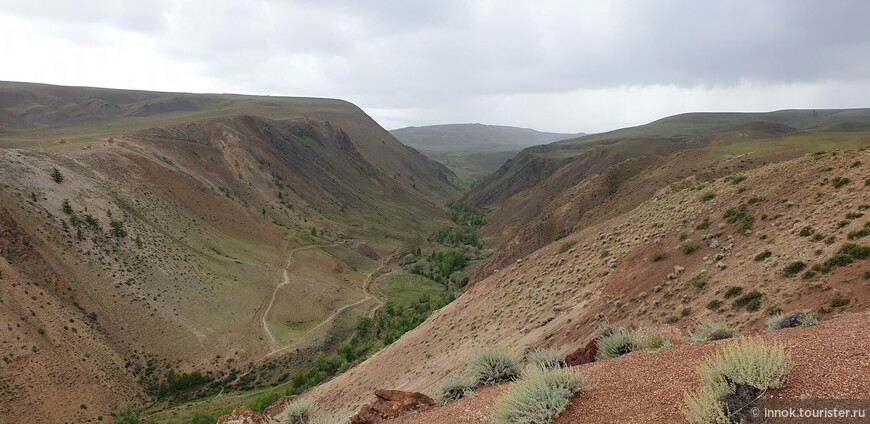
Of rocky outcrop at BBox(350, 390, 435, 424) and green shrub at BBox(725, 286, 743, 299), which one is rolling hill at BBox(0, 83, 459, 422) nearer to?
rocky outcrop at BBox(350, 390, 435, 424)

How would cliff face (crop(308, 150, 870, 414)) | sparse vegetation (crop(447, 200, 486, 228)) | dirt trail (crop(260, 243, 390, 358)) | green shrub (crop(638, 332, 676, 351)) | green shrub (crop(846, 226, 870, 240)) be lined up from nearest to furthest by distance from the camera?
green shrub (crop(638, 332, 676, 351)), green shrub (crop(846, 226, 870, 240)), cliff face (crop(308, 150, 870, 414)), dirt trail (crop(260, 243, 390, 358)), sparse vegetation (crop(447, 200, 486, 228))

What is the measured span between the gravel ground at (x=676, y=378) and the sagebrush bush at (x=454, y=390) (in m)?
0.88

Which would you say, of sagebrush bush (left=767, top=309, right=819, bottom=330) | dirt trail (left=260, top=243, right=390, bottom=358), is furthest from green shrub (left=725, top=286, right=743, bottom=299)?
dirt trail (left=260, top=243, right=390, bottom=358)

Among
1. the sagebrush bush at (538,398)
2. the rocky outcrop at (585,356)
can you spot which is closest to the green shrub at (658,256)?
the rocky outcrop at (585,356)

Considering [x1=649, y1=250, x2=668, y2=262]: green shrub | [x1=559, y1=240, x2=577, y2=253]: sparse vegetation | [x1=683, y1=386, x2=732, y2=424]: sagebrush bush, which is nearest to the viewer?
[x1=683, y1=386, x2=732, y2=424]: sagebrush bush

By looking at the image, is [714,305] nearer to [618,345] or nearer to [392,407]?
[618,345]

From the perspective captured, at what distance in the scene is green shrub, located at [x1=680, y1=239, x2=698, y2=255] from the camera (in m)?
17.6

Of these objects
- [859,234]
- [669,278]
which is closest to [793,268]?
[859,234]

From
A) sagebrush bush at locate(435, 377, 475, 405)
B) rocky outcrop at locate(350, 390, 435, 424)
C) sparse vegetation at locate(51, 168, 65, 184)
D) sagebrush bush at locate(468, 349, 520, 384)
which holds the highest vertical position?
sparse vegetation at locate(51, 168, 65, 184)

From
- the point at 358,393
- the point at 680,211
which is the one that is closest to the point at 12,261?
the point at 358,393

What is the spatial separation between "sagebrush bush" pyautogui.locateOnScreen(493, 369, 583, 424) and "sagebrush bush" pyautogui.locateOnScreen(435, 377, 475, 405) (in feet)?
8.99

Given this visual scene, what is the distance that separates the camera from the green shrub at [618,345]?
977 cm

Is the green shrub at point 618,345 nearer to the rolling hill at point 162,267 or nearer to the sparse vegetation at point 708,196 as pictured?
the sparse vegetation at point 708,196

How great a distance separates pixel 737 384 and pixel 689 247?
44.3 feet
